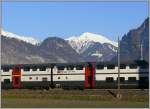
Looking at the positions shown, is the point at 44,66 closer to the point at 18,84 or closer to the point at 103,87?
the point at 18,84

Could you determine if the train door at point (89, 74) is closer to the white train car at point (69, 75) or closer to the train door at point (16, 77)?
the white train car at point (69, 75)

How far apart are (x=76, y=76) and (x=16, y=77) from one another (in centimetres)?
1340

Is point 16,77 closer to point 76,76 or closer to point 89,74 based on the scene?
point 76,76

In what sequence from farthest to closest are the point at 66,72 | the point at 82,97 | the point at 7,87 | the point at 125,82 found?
the point at 7,87 → the point at 66,72 → the point at 125,82 → the point at 82,97

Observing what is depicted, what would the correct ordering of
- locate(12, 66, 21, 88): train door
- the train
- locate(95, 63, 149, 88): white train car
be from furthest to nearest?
locate(12, 66, 21, 88): train door
the train
locate(95, 63, 149, 88): white train car

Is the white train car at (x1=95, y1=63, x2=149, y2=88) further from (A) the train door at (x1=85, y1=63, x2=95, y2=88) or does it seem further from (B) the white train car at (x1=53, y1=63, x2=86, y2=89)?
(B) the white train car at (x1=53, y1=63, x2=86, y2=89)

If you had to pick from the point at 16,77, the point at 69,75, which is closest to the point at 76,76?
the point at 69,75

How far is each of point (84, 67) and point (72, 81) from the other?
3591 millimetres

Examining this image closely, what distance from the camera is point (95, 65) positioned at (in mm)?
88562

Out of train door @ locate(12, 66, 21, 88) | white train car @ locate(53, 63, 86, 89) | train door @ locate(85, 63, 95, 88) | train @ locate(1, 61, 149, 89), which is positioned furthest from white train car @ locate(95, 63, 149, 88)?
train door @ locate(12, 66, 21, 88)

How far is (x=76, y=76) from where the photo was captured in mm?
90312

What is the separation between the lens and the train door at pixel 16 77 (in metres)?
96.8

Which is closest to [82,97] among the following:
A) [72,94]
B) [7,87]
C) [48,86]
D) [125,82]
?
[72,94]

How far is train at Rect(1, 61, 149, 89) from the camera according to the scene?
278 feet
